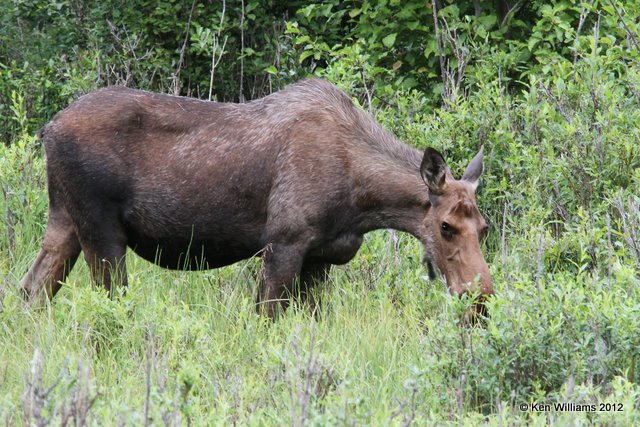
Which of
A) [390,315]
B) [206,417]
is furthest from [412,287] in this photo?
[206,417]

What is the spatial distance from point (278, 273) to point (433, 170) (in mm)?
1188

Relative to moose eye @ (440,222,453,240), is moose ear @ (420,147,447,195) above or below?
above

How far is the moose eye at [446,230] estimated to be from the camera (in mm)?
6653

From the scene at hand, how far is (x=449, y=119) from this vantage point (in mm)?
8906

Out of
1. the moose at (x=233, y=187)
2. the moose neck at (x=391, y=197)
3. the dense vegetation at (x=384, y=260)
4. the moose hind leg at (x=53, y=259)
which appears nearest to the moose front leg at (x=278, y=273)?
the moose at (x=233, y=187)

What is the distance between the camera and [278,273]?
269 inches

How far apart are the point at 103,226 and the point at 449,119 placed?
130 inches

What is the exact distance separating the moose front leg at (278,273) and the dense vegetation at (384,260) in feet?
Answer: 0.48

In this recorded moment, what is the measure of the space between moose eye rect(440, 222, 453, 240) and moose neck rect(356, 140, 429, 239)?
23cm

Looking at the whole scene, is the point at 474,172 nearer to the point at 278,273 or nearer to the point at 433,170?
the point at 433,170

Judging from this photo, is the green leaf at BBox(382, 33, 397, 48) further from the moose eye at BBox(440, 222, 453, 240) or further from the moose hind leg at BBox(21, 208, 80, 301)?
the moose hind leg at BBox(21, 208, 80, 301)

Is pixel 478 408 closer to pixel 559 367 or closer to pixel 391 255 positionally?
pixel 559 367

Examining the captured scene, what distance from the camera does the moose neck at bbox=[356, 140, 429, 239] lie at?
6.99 m

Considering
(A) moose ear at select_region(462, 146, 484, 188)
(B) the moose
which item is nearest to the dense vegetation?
(B) the moose
